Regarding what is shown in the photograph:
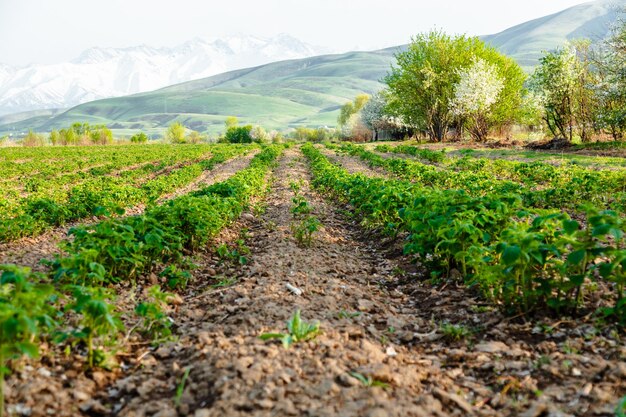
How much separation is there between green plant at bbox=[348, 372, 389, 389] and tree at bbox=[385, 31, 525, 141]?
40243mm

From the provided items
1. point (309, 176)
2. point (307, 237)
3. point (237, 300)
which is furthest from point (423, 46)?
point (237, 300)

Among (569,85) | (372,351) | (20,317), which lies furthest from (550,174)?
(569,85)

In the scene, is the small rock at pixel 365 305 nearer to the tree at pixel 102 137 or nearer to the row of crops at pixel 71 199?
the row of crops at pixel 71 199

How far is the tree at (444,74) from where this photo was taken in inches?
1630

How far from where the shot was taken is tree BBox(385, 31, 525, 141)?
41.4 meters

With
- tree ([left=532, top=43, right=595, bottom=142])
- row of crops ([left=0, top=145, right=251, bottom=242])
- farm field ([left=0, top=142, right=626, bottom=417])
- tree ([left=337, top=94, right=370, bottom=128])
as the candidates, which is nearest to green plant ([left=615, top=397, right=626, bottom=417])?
farm field ([left=0, top=142, right=626, bottom=417])

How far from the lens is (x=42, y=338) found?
3877 mm

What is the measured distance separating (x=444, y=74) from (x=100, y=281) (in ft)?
138

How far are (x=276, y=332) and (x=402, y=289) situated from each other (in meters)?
2.45

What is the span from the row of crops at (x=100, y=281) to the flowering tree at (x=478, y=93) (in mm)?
33519

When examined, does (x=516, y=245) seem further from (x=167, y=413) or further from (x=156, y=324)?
(x=156, y=324)

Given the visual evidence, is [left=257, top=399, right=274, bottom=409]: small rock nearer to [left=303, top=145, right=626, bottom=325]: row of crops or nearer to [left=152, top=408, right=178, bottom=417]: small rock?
[left=152, top=408, right=178, bottom=417]: small rock

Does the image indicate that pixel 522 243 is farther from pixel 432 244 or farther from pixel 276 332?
pixel 276 332

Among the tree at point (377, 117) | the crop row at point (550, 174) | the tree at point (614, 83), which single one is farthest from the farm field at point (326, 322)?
the tree at point (377, 117)
